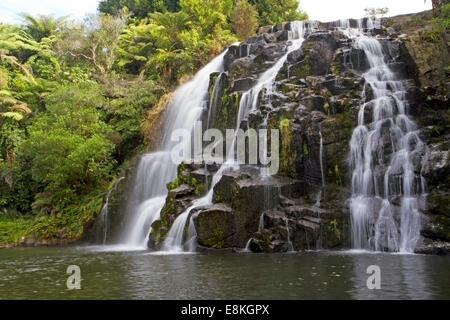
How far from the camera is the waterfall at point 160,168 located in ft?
65.4

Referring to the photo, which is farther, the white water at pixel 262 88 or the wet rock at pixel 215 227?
the white water at pixel 262 88

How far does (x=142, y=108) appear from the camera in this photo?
28.5 metres

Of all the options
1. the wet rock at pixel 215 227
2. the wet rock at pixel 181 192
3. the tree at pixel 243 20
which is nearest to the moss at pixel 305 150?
the wet rock at pixel 215 227

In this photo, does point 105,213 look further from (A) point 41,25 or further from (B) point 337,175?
(A) point 41,25

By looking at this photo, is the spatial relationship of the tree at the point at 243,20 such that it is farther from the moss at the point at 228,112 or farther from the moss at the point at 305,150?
the moss at the point at 305,150

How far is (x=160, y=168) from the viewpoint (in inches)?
880

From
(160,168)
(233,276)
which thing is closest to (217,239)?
(233,276)

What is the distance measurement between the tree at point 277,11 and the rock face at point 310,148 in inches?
576

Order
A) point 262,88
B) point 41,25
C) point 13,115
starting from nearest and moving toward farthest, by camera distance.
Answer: point 262,88 → point 13,115 → point 41,25

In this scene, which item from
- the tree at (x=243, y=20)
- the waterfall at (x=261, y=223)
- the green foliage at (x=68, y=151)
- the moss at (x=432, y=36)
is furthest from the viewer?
the tree at (x=243, y=20)

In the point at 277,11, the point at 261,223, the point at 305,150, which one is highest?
the point at 277,11

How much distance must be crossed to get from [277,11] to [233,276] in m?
31.5

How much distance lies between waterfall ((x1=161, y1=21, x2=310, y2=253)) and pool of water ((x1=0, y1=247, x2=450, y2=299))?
1.90 metres

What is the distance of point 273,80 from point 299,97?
2.48m
